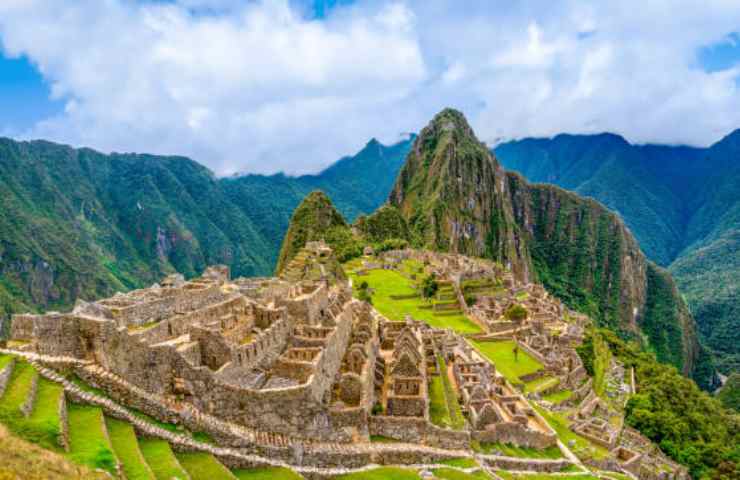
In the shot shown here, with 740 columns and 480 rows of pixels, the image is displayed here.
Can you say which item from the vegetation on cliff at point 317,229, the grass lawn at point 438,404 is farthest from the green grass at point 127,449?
the vegetation on cliff at point 317,229

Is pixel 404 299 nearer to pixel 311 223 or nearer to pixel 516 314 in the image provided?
pixel 516 314

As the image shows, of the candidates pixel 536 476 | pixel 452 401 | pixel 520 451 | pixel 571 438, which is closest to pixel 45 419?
pixel 452 401

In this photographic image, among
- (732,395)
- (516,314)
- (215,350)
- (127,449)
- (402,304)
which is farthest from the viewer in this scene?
(732,395)

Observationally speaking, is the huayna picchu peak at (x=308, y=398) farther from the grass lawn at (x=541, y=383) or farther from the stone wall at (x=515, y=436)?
the grass lawn at (x=541, y=383)

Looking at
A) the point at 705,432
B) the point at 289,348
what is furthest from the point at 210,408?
the point at 705,432

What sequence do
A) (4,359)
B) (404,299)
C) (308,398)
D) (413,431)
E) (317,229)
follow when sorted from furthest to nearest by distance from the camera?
(317,229) → (404,299) → (413,431) → (308,398) → (4,359)
